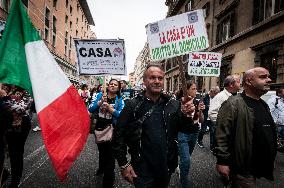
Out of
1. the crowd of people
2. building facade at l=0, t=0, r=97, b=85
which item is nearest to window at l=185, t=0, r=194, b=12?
building facade at l=0, t=0, r=97, b=85

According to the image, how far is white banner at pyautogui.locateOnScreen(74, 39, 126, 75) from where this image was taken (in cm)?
614

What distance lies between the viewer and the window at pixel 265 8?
14.4m

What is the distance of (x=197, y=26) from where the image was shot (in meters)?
4.81

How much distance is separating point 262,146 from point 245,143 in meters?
→ 0.18

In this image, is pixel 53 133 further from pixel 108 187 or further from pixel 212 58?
pixel 212 58

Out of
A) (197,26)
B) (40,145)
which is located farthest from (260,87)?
(40,145)

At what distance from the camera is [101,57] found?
6.20 metres

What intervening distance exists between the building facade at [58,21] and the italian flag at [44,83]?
59.5 feet

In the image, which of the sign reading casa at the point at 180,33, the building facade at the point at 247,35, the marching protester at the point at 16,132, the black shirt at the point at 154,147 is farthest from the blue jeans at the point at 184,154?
the building facade at the point at 247,35

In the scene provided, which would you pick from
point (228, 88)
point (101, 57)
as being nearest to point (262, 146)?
point (228, 88)

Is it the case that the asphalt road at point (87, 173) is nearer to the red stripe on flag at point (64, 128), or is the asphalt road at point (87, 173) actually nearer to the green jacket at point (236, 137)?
the green jacket at point (236, 137)

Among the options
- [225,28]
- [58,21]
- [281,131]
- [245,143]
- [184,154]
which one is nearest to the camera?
[245,143]

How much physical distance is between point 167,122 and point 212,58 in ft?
25.0

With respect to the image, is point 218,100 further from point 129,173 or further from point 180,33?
point 129,173
